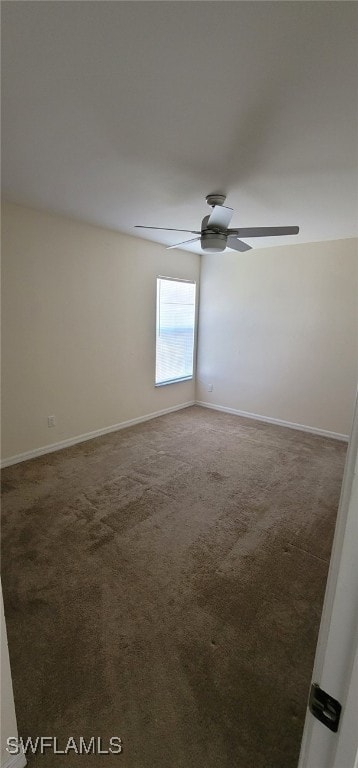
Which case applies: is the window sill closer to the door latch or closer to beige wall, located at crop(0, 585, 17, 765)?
beige wall, located at crop(0, 585, 17, 765)

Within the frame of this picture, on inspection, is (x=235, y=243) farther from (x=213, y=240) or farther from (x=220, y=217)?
(x=220, y=217)

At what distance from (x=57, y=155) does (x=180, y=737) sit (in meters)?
2.86

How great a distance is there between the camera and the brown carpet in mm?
1243

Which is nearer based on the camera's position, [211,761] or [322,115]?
[211,761]

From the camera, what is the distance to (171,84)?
1355 mm

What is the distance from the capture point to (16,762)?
1.10 m

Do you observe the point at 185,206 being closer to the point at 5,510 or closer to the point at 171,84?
the point at 171,84

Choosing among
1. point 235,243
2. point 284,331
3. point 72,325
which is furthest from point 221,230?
point 284,331

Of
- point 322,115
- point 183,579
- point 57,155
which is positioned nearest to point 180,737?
point 183,579

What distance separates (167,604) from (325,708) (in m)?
1.45

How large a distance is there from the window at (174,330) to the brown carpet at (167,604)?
73.8 inches

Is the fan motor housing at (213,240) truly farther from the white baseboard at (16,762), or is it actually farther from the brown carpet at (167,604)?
the white baseboard at (16,762)

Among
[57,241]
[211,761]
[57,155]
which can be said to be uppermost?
[57,155]

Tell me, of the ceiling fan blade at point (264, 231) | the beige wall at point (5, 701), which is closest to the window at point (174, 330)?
the ceiling fan blade at point (264, 231)
